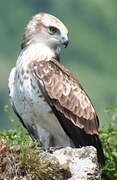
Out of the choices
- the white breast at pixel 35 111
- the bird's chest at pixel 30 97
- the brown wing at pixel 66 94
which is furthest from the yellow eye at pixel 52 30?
the bird's chest at pixel 30 97

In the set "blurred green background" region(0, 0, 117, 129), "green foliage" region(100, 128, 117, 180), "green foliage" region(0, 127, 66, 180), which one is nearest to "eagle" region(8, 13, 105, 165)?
"green foliage" region(100, 128, 117, 180)

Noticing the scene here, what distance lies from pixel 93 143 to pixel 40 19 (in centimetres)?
210

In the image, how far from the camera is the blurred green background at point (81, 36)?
133375mm

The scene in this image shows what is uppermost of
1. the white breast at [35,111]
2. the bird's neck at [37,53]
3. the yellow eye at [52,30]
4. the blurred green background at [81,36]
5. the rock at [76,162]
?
the blurred green background at [81,36]

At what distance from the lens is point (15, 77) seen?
13430mm

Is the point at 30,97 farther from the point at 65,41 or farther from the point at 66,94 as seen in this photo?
the point at 65,41

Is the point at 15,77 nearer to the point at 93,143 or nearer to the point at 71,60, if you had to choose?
the point at 93,143

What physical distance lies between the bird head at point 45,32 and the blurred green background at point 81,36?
108 meters

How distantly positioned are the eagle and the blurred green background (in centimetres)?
10789

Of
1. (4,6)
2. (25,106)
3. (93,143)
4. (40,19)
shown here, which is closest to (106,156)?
(93,143)

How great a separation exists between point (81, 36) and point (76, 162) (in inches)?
5570

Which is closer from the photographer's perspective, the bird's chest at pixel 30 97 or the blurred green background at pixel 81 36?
the bird's chest at pixel 30 97

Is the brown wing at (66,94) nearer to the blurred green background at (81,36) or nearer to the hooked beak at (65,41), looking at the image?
the hooked beak at (65,41)

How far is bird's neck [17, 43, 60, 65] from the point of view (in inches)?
534
